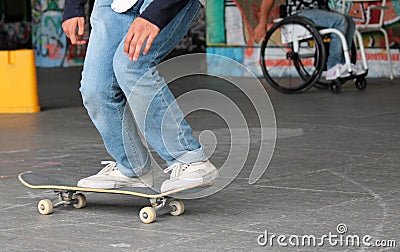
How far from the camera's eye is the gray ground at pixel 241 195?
4172 millimetres

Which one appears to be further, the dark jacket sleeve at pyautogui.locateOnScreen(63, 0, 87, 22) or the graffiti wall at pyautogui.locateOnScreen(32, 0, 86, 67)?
the graffiti wall at pyautogui.locateOnScreen(32, 0, 86, 67)

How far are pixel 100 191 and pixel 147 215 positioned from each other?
0.94 feet

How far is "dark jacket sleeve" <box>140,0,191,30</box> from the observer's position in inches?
169

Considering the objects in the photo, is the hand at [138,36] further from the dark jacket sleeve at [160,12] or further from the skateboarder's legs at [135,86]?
the skateboarder's legs at [135,86]

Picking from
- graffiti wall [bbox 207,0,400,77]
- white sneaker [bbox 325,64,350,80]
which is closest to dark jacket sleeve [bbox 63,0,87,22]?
white sneaker [bbox 325,64,350,80]

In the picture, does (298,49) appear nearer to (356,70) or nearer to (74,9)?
(356,70)

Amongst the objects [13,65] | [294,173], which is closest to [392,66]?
[13,65]

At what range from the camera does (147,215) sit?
14.6 ft

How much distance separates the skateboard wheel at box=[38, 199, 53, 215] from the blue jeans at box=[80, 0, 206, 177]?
1.48 feet

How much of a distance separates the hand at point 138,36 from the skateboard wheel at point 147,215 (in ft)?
2.33

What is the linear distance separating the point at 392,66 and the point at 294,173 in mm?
8160

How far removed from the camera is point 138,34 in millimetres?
4262

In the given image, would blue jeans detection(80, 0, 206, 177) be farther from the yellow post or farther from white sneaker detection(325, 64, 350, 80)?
white sneaker detection(325, 64, 350, 80)

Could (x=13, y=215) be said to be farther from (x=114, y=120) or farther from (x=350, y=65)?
(x=350, y=65)
